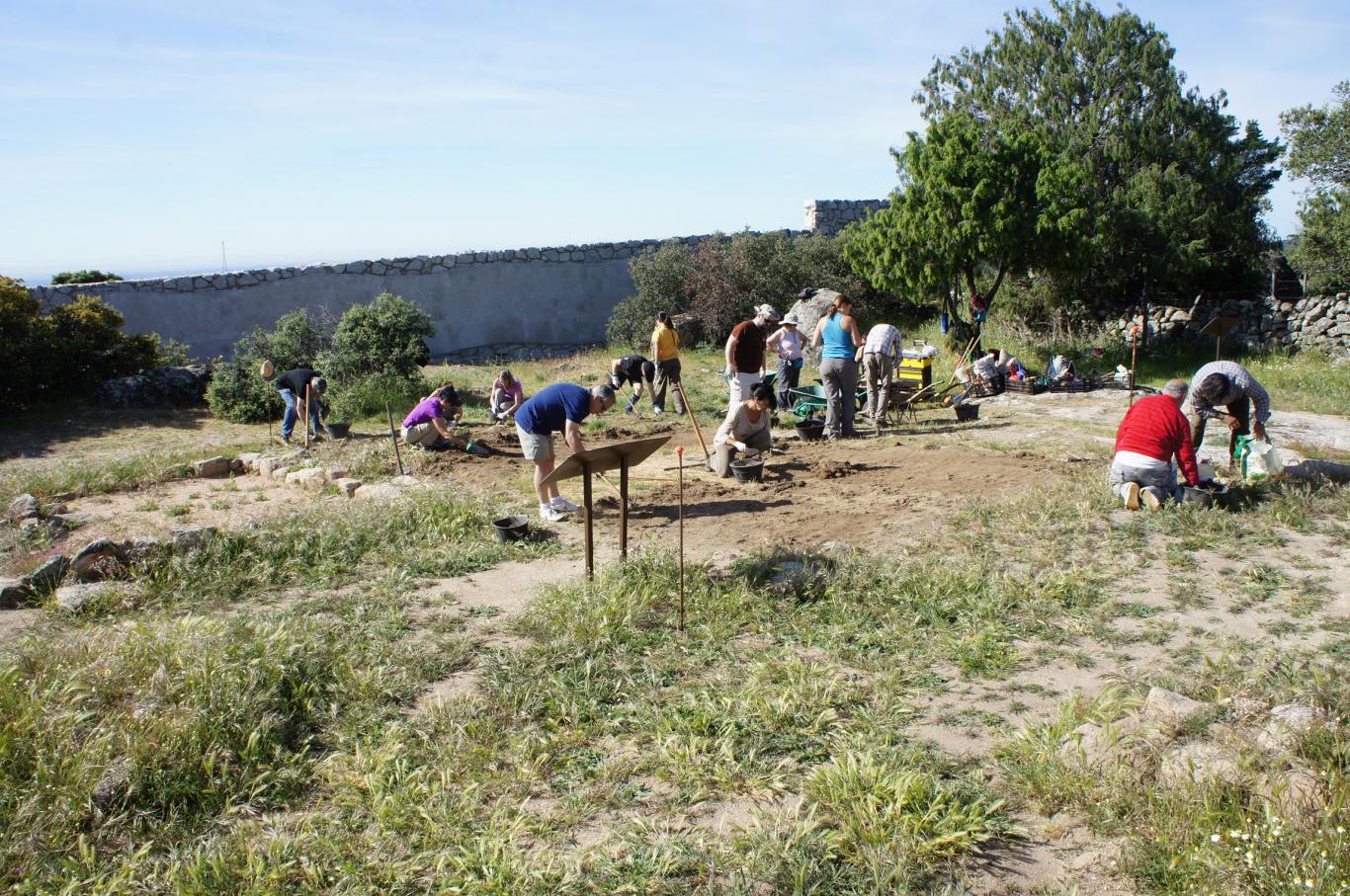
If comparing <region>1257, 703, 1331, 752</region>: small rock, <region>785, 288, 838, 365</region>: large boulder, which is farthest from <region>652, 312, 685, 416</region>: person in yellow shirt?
<region>1257, 703, 1331, 752</region>: small rock

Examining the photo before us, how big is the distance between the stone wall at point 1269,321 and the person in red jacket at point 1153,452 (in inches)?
355

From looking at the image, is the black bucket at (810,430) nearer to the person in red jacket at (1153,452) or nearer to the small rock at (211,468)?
the person in red jacket at (1153,452)

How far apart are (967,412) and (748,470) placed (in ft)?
14.2

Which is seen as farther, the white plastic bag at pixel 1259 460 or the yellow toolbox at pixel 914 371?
the yellow toolbox at pixel 914 371

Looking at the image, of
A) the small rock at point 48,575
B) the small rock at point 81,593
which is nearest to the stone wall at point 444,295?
the small rock at point 48,575

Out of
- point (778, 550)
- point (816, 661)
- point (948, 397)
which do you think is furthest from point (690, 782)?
point (948, 397)

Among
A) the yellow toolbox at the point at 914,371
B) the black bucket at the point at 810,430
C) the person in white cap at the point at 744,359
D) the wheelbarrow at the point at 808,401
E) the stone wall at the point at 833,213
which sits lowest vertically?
the black bucket at the point at 810,430

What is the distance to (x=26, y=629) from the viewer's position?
18.2ft

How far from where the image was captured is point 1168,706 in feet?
14.0

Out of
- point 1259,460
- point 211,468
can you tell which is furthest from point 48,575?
point 1259,460

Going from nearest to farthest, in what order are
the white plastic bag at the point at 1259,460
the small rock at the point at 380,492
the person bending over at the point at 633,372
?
the white plastic bag at the point at 1259,460 → the small rock at the point at 380,492 → the person bending over at the point at 633,372

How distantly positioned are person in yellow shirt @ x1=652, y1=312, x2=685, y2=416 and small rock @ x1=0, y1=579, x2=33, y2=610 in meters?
8.17

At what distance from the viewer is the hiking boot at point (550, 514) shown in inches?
317

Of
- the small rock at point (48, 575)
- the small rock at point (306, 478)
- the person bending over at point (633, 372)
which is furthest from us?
the person bending over at point (633, 372)
